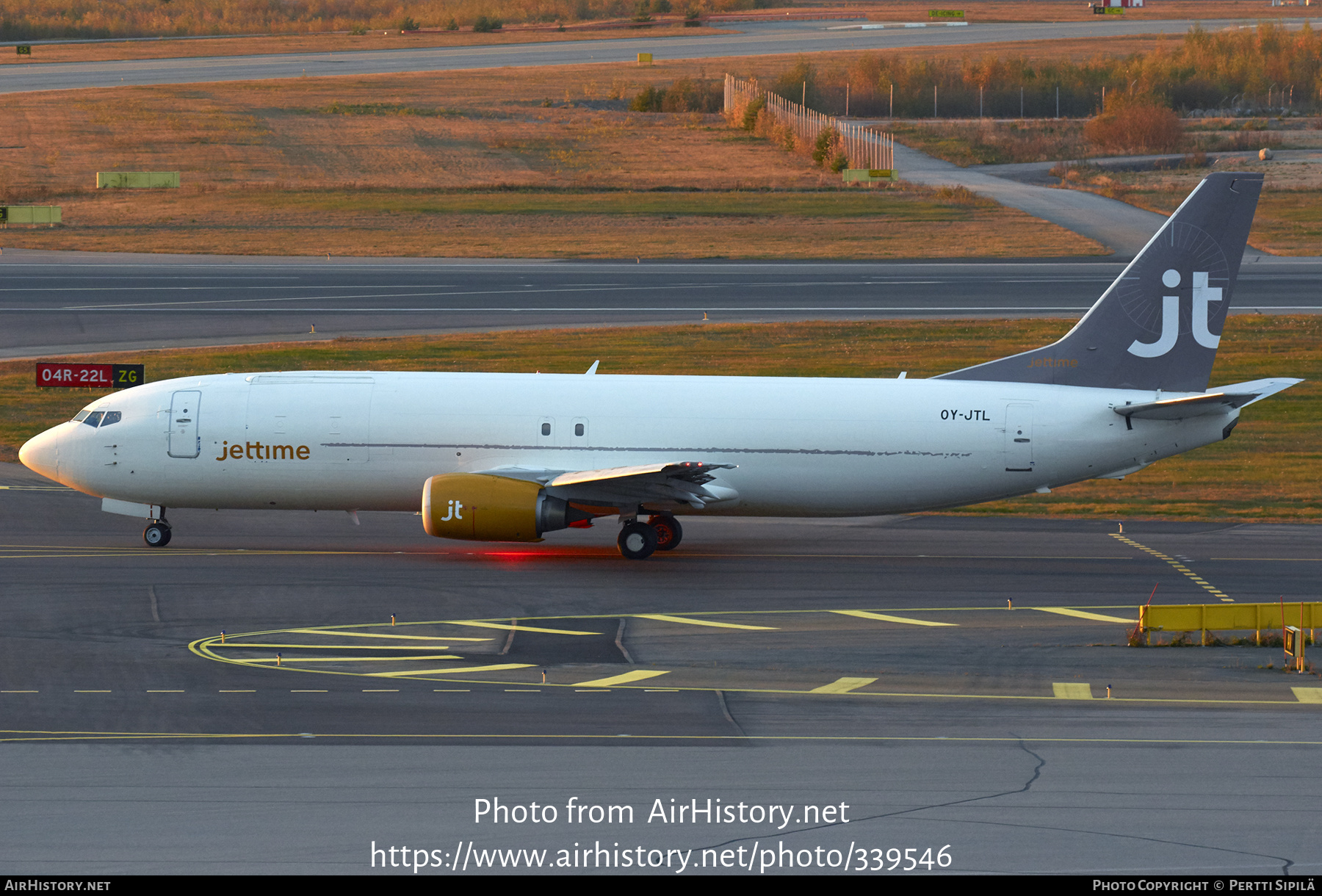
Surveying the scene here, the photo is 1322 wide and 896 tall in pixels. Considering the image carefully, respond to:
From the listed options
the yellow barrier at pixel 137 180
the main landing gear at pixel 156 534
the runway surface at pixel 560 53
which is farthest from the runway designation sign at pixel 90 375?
the runway surface at pixel 560 53

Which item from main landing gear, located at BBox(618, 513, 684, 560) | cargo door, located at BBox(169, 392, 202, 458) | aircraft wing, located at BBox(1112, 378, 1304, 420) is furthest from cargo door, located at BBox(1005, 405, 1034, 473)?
cargo door, located at BBox(169, 392, 202, 458)

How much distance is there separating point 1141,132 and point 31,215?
83.4 meters

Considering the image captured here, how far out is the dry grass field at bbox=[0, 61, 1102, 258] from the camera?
83188mm

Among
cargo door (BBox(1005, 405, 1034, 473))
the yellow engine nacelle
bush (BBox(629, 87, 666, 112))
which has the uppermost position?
bush (BBox(629, 87, 666, 112))

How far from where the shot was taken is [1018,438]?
106 ft

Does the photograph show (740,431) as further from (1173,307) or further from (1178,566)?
(1178,566)

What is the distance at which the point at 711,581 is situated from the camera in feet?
101

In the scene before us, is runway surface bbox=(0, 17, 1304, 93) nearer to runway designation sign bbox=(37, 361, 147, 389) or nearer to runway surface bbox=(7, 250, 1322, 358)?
runway surface bbox=(7, 250, 1322, 358)

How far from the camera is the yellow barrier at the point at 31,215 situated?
87.3m

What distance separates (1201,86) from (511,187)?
3132 inches

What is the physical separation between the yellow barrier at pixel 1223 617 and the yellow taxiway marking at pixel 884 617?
363 centimetres

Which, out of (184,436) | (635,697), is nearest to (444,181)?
(184,436)

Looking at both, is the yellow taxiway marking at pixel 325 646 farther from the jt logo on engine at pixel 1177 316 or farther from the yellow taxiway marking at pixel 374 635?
the jt logo on engine at pixel 1177 316

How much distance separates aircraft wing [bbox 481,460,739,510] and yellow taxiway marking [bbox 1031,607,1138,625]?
7.27m
